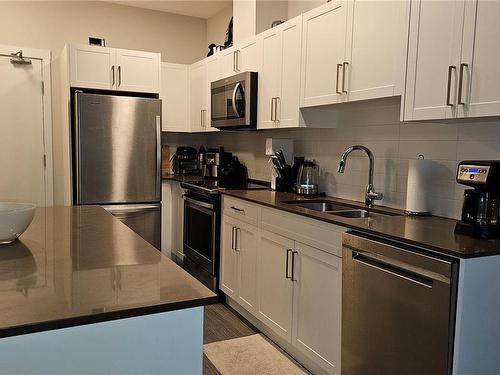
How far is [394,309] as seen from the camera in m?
1.75

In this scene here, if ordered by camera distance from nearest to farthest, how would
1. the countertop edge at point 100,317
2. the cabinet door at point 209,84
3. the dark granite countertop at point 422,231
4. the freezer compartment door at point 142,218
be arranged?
the countertop edge at point 100,317 < the dark granite countertop at point 422,231 < the freezer compartment door at point 142,218 < the cabinet door at point 209,84

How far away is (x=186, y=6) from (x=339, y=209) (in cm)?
306

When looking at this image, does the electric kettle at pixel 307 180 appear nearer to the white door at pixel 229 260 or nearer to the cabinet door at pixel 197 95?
the white door at pixel 229 260

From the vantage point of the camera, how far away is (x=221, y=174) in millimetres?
4227

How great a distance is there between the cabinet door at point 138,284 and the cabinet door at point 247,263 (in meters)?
1.68

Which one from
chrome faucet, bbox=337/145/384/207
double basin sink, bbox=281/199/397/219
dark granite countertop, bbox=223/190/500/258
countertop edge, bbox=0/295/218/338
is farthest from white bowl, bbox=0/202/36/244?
chrome faucet, bbox=337/145/384/207

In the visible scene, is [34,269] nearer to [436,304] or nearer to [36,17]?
[436,304]

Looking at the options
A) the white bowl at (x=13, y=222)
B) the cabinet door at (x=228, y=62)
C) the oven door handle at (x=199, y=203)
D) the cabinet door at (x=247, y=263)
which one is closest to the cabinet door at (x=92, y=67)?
the cabinet door at (x=228, y=62)

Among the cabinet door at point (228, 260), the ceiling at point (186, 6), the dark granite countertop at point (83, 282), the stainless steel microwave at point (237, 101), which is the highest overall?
the ceiling at point (186, 6)

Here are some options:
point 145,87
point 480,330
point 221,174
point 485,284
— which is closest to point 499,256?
point 485,284

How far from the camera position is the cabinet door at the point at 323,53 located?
2.56 metres

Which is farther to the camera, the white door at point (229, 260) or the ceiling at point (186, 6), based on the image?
the ceiling at point (186, 6)

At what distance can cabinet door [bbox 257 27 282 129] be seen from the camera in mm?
3188

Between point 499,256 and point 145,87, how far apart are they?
11.3 ft
